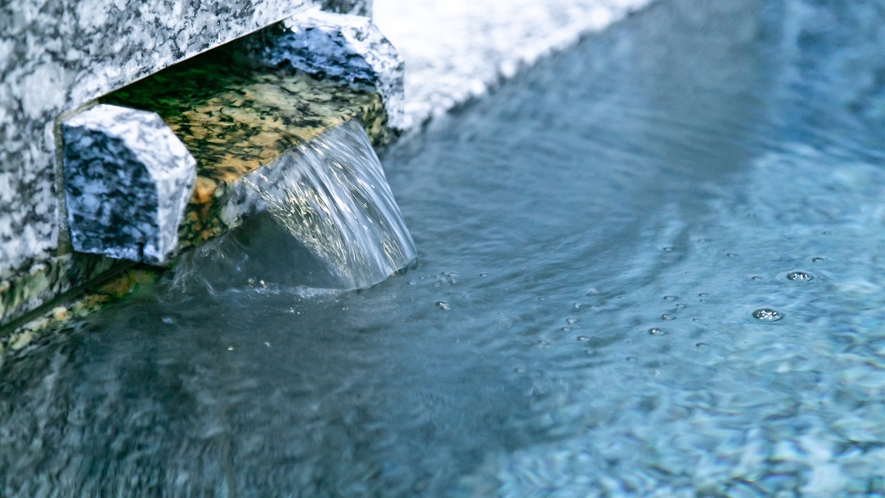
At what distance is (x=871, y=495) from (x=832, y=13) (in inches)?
98.8

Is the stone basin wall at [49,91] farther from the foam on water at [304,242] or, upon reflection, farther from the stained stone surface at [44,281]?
the foam on water at [304,242]

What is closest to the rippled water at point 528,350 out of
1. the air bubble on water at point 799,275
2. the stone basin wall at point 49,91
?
the air bubble on water at point 799,275

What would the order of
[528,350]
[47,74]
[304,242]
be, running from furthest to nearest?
[304,242] < [528,350] < [47,74]

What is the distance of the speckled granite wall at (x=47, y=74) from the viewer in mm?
1165

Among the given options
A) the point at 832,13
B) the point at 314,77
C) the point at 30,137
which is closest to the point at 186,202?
the point at 30,137

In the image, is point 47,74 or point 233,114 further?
point 233,114

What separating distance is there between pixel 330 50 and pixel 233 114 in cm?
31

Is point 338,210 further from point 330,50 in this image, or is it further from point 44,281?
point 44,281

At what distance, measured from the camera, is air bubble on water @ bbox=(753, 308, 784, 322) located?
57.6 inches

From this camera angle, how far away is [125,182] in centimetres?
126

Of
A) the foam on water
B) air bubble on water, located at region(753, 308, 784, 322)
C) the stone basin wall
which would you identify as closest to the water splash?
the foam on water

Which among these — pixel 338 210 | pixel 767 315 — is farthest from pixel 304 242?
pixel 767 315

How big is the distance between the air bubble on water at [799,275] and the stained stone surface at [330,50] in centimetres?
89

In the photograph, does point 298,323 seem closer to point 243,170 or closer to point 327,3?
point 243,170
